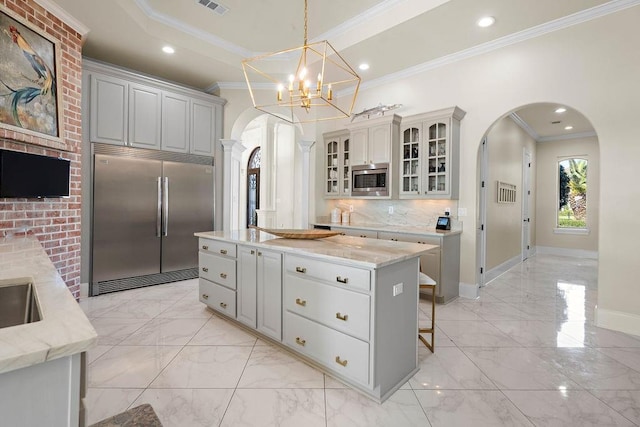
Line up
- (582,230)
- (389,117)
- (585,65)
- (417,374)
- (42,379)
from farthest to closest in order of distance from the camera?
(582,230) < (389,117) < (585,65) < (417,374) < (42,379)

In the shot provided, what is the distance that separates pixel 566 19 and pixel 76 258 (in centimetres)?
593

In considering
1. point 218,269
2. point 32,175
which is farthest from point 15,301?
point 32,175

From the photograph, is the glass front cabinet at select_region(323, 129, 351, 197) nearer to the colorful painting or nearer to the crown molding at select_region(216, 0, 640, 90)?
the crown molding at select_region(216, 0, 640, 90)

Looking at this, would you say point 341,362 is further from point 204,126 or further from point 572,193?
point 572,193

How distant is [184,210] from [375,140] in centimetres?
303

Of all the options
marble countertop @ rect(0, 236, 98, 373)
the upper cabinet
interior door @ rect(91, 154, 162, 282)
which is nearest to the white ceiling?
the upper cabinet

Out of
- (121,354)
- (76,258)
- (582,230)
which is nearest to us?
(121,354)

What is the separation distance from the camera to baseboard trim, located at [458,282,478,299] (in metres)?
4.05

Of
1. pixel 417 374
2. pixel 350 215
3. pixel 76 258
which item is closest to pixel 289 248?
pixel 417 374

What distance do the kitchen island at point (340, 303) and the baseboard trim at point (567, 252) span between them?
7.10 m

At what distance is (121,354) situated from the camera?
2.48 metres

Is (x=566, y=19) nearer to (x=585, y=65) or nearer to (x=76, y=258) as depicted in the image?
(x=585, y=65)

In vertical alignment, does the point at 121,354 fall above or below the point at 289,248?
below

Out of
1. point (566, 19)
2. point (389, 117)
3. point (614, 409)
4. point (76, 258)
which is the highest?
point (566, 19)
